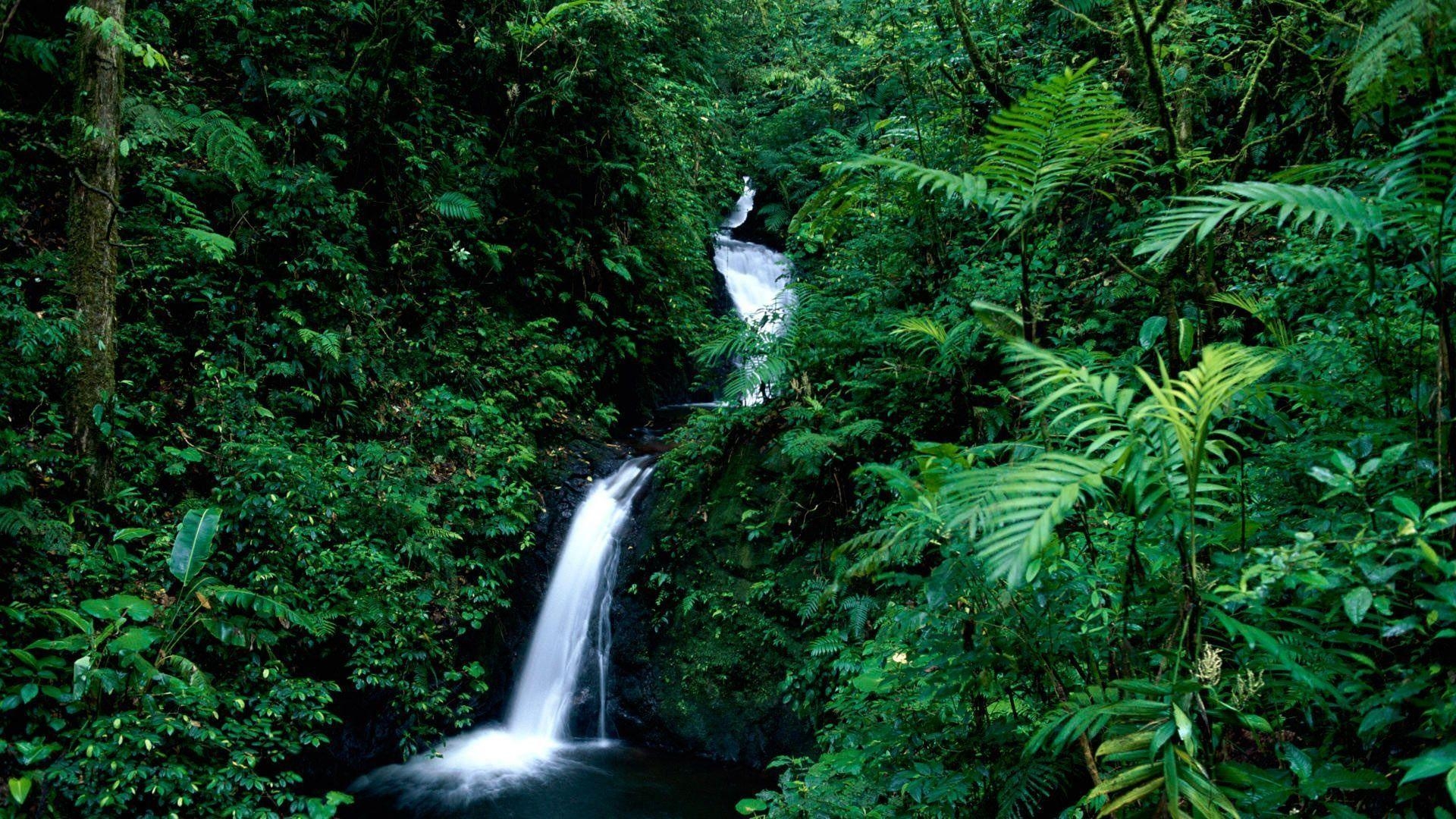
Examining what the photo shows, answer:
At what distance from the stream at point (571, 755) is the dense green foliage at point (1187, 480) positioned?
1.31 meters

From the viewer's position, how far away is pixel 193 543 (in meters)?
4.69

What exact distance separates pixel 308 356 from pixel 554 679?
373 centimetres

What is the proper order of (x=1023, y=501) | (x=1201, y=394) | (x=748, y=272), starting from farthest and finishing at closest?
(x=748, y=272)
(x=1201, y=394)
(x=1023, y=501)

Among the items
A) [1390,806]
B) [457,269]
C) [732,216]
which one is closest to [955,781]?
[1390,806]

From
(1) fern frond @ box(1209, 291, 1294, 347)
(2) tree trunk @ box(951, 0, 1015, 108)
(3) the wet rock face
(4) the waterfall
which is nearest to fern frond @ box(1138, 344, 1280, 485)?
(1) fern frond @ box(1209, 291, 1294, 347)

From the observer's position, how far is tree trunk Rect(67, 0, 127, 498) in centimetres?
476

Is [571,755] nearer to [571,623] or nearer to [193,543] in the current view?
[571,623]

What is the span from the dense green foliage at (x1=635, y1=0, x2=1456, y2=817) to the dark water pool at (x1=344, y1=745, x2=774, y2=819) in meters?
1.03

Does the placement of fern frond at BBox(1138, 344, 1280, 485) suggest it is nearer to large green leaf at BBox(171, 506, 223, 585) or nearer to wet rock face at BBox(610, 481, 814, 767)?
wet rock face at BBox(610, 481, 814, 767)

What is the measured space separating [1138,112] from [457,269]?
721 centimetres

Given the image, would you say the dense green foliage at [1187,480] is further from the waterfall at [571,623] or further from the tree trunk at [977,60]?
the waterfall at [571,623]

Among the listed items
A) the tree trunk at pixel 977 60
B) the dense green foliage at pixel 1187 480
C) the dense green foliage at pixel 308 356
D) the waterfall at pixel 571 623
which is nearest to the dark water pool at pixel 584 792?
the dense green foliage at pixel 308 356

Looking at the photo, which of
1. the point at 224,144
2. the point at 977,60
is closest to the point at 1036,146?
the point at 977,60

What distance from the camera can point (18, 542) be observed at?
4.29 metres
